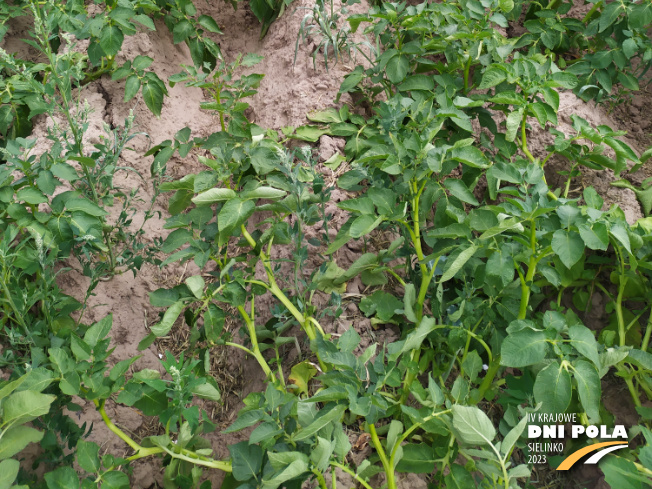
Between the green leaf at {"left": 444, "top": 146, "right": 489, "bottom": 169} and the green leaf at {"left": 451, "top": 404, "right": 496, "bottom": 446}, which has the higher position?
the green leaf at {"left": 444, "top": 146, "right": 489, "bottom": 169}

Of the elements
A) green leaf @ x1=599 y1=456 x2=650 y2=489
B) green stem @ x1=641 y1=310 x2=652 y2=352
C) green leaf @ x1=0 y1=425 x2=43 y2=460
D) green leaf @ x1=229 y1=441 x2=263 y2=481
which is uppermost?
green leaf @ x1=0 y1=425 x2=43 y2=460

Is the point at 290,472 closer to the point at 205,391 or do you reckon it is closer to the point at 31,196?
the point at 205,391

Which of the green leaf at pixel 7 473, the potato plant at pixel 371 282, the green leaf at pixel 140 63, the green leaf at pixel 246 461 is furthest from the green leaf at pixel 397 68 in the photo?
the green leaf at pixel 7 473

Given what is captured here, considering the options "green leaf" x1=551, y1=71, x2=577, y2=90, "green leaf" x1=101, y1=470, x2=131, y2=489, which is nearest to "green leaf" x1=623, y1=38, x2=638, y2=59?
"green leaf" x1=551, y1=71, x2=577, y2=90

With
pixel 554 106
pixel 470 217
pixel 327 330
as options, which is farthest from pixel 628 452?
pixel 554 106

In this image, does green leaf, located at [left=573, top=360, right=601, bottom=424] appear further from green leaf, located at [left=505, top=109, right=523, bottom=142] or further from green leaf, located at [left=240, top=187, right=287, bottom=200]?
green leaf, located at [left=240, top=187, right=287, bottom=200]

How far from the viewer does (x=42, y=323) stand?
1.86m

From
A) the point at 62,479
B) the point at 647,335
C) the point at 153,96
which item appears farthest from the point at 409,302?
the point at 153,96

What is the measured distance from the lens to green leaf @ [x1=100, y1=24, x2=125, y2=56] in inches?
98.0

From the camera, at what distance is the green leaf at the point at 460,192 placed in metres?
1.88

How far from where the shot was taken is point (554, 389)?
148 cm

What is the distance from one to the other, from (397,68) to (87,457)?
6.30ft

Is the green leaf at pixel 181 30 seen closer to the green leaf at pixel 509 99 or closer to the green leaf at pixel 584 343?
the green leaf at pixel 509 99

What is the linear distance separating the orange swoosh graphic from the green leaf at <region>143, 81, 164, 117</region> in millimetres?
2218
